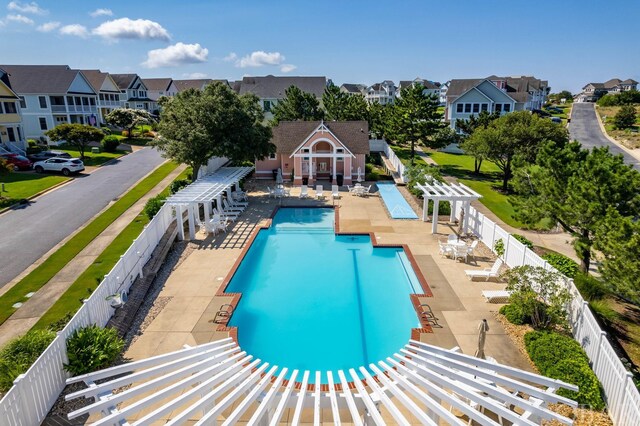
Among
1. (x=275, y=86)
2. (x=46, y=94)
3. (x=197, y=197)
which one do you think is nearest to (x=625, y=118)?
(x=275, y=86)

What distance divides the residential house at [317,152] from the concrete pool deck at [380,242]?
9200mm

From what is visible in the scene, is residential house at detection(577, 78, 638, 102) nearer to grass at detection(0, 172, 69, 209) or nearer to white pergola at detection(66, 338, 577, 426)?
grass at detection(0, 172, 69, 209)

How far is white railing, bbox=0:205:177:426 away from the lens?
7668 millimetres

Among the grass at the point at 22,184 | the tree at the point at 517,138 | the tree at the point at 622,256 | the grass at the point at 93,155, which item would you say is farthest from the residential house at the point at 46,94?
the tree at the point at 622,256

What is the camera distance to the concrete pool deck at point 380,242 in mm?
11812

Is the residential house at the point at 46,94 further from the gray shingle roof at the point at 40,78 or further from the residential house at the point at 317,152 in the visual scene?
the residential house at the point at 317,152

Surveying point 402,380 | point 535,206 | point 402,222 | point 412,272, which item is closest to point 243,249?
point 412,272

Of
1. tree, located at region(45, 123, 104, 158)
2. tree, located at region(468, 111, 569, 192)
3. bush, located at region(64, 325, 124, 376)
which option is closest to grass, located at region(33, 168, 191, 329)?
bush, located at region(64, 325, 124, 376)

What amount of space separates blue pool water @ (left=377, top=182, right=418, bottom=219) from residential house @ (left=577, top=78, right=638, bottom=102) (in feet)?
439

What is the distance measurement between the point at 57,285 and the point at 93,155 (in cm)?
3121

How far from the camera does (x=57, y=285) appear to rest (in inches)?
595

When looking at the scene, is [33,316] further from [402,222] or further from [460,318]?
[402,222]

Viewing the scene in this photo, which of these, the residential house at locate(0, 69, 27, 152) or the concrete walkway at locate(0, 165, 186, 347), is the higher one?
the residential house at locate(0, 69, 27, 152)

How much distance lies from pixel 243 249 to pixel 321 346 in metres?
8.04
